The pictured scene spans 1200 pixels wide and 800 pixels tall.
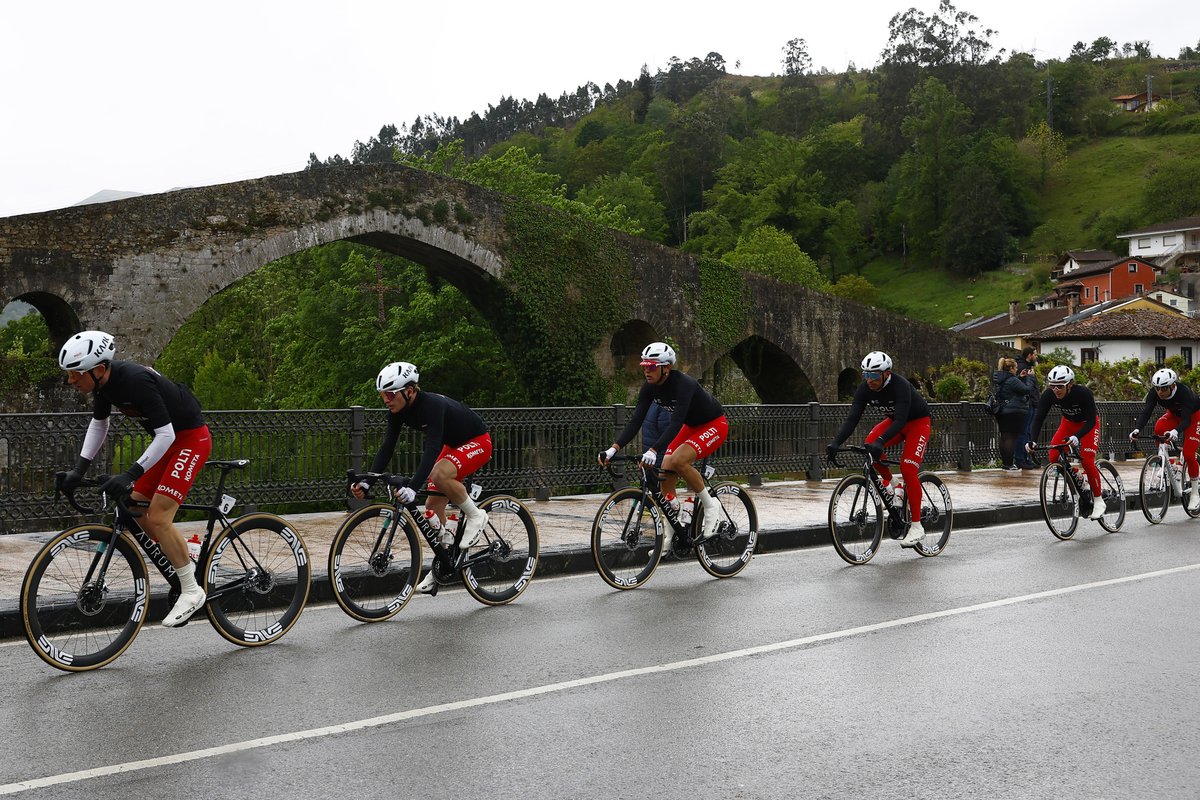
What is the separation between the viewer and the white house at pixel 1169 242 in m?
104

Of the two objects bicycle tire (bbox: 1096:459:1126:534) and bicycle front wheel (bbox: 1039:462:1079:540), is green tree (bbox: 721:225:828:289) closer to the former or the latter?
bicycle tire (bbox: 1096:459:1126:534)

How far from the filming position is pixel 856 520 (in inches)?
423

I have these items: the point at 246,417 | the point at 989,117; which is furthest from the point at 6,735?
the point at 989,117

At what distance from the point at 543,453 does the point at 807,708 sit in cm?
1072

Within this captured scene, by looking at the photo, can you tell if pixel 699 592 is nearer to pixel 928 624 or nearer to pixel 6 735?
pixel 928 624

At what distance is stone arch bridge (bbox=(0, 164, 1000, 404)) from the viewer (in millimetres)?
23062

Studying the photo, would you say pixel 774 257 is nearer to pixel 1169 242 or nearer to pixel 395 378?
pixel 1169 242

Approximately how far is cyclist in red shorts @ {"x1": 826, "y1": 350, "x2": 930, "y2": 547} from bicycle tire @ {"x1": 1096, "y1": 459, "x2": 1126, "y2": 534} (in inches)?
132

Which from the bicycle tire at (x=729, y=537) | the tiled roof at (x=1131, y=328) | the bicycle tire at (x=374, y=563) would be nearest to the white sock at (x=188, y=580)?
the bicycle tire at (x=374, y=563)

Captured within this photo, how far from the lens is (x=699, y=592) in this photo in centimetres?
917

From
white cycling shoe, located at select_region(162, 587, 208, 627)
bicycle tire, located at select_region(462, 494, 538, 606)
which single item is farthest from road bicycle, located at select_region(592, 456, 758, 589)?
white cycling shoe, located at select_region(162, 587, 208, 627)

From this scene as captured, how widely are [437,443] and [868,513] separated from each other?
4.50m

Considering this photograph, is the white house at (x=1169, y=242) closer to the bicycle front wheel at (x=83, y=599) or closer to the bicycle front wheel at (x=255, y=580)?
the bicycle front wheel at (x=255, y=580)

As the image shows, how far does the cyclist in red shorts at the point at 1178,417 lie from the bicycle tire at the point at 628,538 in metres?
7.28
